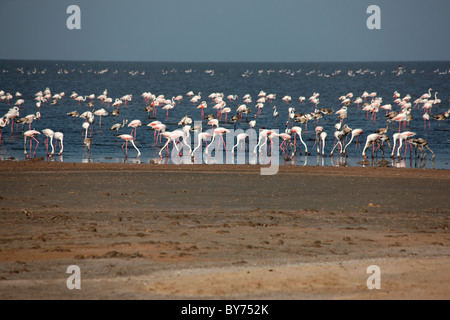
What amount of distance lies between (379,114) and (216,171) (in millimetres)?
24449

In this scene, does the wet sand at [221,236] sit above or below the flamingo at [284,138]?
below

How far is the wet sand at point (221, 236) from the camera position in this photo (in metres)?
6.24

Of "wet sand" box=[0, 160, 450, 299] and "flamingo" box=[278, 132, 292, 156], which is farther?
"flamingo" box=[278, 132, 292, 156]

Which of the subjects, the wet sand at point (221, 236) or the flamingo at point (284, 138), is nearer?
the wet sand at point (221, 236)

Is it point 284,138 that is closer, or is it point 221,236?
point 221,236

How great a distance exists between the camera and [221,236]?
8289 mm

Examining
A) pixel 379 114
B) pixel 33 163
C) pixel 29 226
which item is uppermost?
pixel 379 114

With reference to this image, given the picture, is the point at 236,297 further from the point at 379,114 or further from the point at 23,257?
the point at 379,114

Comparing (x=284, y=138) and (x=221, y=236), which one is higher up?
(x=284, y=138)

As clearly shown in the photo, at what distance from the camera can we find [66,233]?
8312 millimetres

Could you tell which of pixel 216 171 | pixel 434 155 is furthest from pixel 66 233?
pixel 434 155

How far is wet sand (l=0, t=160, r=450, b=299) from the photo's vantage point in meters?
6.24
